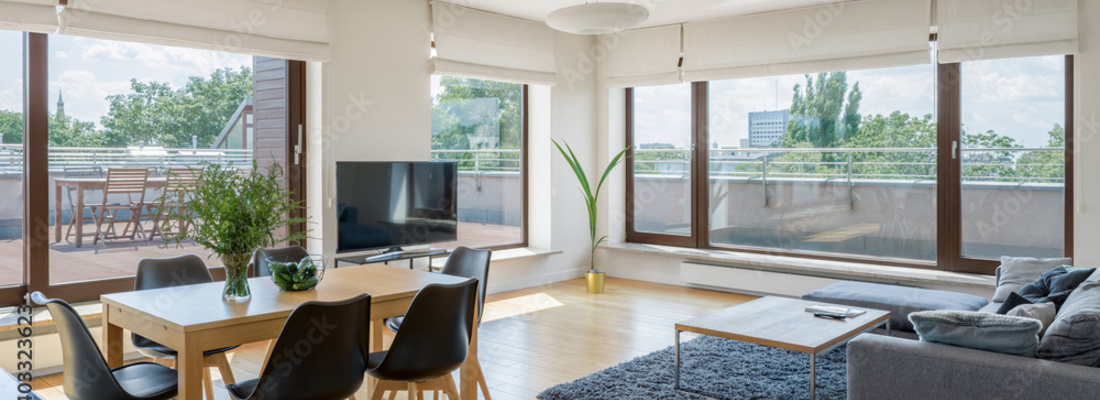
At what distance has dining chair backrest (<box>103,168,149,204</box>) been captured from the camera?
15.8ft

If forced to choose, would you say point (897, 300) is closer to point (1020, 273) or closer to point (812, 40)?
point (1020, 273)

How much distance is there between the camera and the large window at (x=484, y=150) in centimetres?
689

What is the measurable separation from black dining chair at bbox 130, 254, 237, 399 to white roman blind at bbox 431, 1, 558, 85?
2.97 m

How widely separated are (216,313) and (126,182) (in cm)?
264

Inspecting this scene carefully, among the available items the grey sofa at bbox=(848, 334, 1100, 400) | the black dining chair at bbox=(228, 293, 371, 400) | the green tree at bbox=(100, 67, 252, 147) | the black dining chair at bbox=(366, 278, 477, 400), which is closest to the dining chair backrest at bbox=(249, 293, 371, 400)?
the black dining chair at bbox=(228, 293, 371, 400)

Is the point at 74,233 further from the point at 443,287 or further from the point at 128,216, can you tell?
the point at 443,287

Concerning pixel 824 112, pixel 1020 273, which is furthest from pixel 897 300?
pixel 824 112

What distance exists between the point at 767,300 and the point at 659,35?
135 inches

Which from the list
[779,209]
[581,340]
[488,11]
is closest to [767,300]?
[581,340]

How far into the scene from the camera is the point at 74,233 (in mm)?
4684

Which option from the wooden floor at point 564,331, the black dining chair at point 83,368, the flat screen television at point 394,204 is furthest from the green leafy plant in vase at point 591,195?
the black dining chair at point 83,368

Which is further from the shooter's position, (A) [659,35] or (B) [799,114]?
(A) [659,35]

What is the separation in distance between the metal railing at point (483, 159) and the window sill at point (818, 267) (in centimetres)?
129

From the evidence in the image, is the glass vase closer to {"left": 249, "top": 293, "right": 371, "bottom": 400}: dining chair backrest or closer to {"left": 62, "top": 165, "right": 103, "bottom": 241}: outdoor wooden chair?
{"left": 249, "top": 293, "right": 371, "bottom": 400}: dining chair backrest
